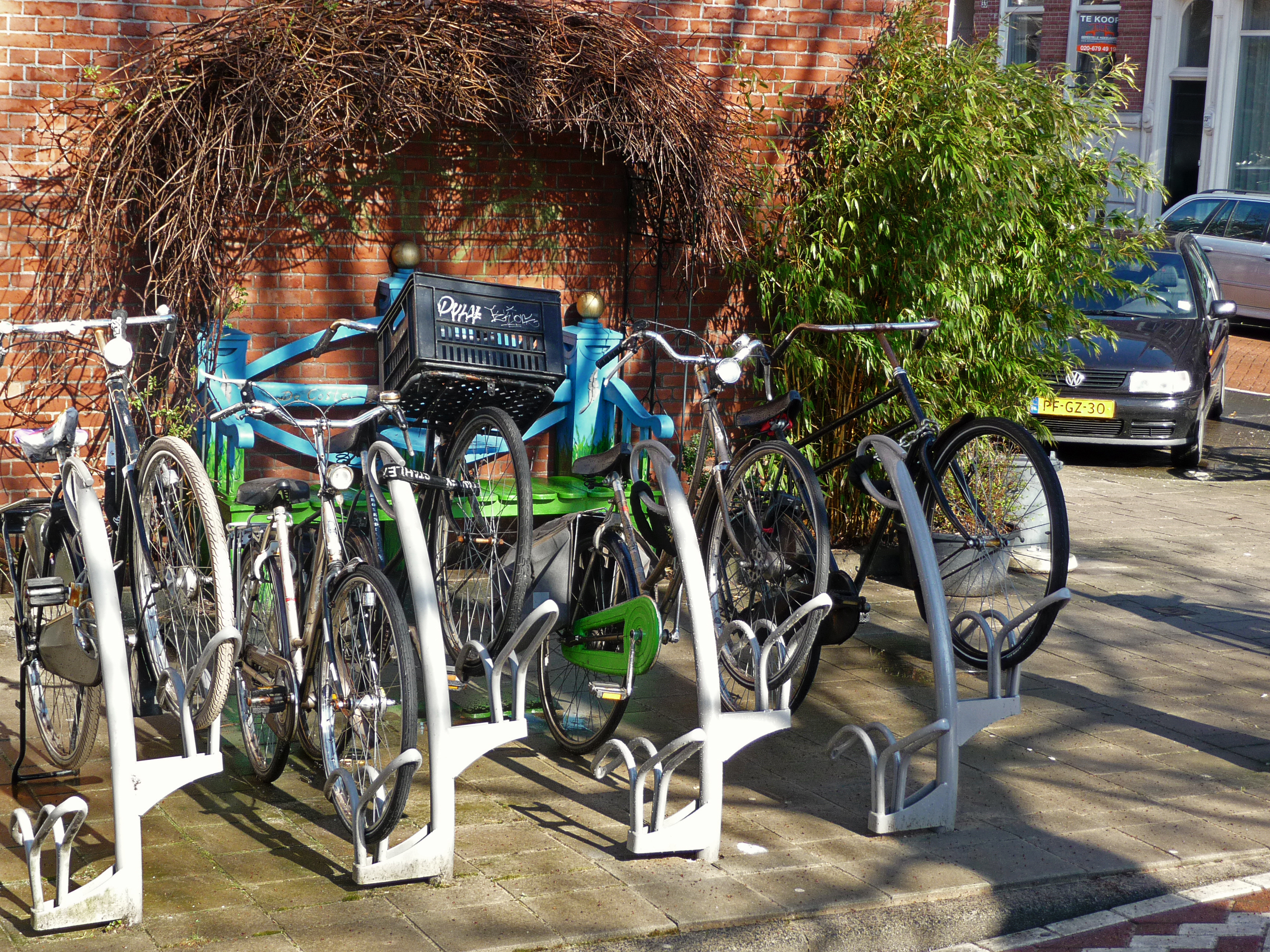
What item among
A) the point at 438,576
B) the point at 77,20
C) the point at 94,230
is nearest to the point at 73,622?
the point at 438,576

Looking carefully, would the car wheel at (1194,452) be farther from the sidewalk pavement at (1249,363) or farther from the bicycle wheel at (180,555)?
the bicycle wheel at (180,555)

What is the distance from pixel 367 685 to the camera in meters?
3.99

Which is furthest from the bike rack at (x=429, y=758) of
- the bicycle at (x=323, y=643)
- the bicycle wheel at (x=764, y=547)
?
the bicycle wheel at (x=764, y=547)

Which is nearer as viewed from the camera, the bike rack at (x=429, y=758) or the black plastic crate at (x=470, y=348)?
the bike rack at (x=429, y=758)

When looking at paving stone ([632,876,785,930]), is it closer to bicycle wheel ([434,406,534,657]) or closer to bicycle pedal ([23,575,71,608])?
bicycle wheel ([434,406,534,657])

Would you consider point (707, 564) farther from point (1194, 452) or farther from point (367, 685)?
point (1194, 452)

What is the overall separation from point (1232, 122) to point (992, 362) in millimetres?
18927

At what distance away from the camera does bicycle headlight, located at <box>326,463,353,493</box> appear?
13.1 feet

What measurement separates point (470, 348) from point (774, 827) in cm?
182

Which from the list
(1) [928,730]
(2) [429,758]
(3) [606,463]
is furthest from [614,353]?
(2) [429,758]

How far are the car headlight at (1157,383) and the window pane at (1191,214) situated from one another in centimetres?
770

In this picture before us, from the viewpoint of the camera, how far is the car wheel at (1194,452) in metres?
11.1

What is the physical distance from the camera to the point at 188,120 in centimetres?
617

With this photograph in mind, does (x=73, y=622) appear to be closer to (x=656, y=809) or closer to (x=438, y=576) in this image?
(x=438, y=576)
